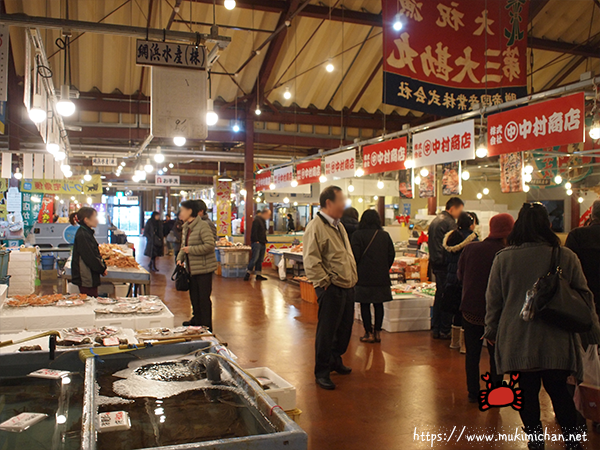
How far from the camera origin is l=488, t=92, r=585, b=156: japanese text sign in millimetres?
5047

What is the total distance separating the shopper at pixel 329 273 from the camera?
14.3 feet

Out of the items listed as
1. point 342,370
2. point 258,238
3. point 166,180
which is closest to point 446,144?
point 342,370

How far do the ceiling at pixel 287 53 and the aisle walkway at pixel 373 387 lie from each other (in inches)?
230

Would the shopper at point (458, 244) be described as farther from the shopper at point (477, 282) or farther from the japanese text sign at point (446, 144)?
the shopper at point (477, 282)

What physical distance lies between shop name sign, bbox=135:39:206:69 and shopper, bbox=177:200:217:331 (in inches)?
63.9

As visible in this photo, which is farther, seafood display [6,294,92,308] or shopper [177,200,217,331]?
shopper [177,200,217,331]

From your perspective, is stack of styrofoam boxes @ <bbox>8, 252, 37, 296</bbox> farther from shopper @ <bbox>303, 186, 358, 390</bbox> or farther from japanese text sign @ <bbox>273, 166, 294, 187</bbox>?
shopper @ <bbox>303, 186, 358, 390</bbox>

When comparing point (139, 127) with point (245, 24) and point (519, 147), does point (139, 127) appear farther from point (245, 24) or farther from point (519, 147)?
point (519, 147)

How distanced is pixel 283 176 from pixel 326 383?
913 centimetres

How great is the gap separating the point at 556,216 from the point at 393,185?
8.88 meters

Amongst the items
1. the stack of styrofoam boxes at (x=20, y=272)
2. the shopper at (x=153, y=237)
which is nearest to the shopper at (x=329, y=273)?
the stack of styrofoam boxes at (x=20, y=272)

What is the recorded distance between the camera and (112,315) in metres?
4.43

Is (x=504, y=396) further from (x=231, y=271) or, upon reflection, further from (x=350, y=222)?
(x=231, y=271)

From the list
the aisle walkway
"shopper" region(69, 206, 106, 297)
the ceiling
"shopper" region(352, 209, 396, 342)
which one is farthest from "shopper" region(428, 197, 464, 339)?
the ceiling
